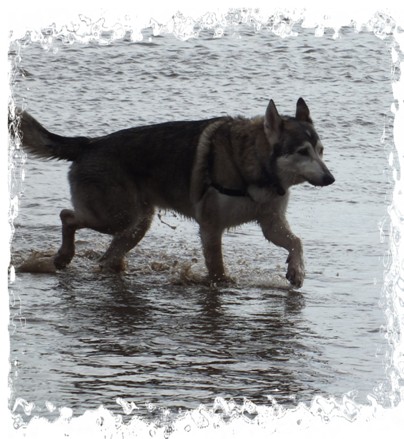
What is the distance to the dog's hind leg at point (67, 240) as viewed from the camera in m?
9.01

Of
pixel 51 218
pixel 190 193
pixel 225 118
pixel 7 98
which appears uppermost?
pixel 7 98

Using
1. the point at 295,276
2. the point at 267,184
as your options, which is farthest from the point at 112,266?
the point at 295,276

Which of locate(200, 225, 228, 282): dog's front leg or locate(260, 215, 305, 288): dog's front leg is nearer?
locate(260, 215, 305, 288): dog's front leg

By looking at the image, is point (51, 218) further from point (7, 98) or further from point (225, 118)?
point (7, 98)

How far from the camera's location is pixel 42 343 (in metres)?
6.61

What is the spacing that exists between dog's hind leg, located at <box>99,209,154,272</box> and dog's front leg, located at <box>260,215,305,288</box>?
1.10 m

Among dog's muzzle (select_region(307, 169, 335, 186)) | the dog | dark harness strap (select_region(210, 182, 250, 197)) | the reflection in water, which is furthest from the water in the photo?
dog's muzzle (select_region(307, 169, 335, 186))

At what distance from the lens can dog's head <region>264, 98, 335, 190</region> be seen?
8453 mm

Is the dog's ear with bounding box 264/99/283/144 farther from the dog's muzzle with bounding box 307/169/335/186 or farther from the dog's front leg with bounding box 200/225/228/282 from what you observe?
the dog's front leg with bounding box 200/225/228/282

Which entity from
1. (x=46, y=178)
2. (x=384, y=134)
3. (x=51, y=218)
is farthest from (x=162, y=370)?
(x=384, y=134)

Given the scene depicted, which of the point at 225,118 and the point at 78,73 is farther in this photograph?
the point at 78,73

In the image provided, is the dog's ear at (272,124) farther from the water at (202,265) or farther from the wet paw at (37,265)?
the wet paw at (37,265)

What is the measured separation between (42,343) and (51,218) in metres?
3.78

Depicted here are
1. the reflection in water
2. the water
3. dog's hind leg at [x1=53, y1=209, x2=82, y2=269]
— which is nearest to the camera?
the reflection in water
